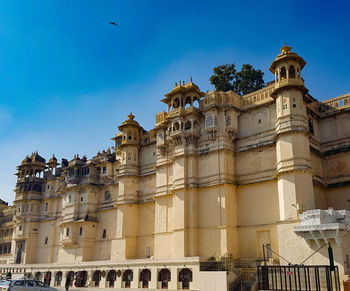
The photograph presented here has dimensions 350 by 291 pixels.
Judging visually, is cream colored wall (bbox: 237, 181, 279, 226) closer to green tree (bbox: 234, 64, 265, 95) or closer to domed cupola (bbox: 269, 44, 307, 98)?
domed cupola (bbox: 269, 44, 307, 98)

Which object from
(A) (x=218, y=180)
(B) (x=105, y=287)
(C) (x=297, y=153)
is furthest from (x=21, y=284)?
(C) (x=297, y=153)

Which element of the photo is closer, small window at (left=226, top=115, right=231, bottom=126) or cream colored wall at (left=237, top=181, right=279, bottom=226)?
cream colored wall at (left=237, top=181, right=279, bottom=226)

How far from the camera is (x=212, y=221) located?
114ft

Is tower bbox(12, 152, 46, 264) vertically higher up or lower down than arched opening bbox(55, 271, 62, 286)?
higher up

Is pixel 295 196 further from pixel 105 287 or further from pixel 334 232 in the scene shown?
pixel 105 287

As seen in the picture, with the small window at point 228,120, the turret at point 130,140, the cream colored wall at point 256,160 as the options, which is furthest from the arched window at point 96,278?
the small window at point 228,120

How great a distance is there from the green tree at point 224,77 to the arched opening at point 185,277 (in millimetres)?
27122

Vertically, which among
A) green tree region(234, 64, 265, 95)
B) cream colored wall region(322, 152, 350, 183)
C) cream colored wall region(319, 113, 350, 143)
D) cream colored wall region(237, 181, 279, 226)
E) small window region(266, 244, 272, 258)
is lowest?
small window region(266, 244, 272, 258)

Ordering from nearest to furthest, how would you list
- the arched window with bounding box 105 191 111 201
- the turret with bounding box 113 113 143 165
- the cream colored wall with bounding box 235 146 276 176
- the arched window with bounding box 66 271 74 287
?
the cream colored wall with bounding box 235 146 276 176
the arched window with bounding box 66 271 74 287
the turret with bounding box 113 113 143 165
the arched window with bounding box 105 191 111 201

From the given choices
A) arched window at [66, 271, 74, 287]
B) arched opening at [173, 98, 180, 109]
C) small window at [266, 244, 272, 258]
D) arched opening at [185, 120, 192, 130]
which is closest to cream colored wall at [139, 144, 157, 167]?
arched opening at [173, 98, 180, 109]

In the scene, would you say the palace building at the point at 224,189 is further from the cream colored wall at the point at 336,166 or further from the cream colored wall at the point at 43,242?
the cream colored wall at the point at 43,242

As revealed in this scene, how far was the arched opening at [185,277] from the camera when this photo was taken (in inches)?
1273

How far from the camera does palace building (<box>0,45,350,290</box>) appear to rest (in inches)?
1173

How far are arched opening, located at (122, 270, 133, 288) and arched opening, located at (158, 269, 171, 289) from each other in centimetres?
409
